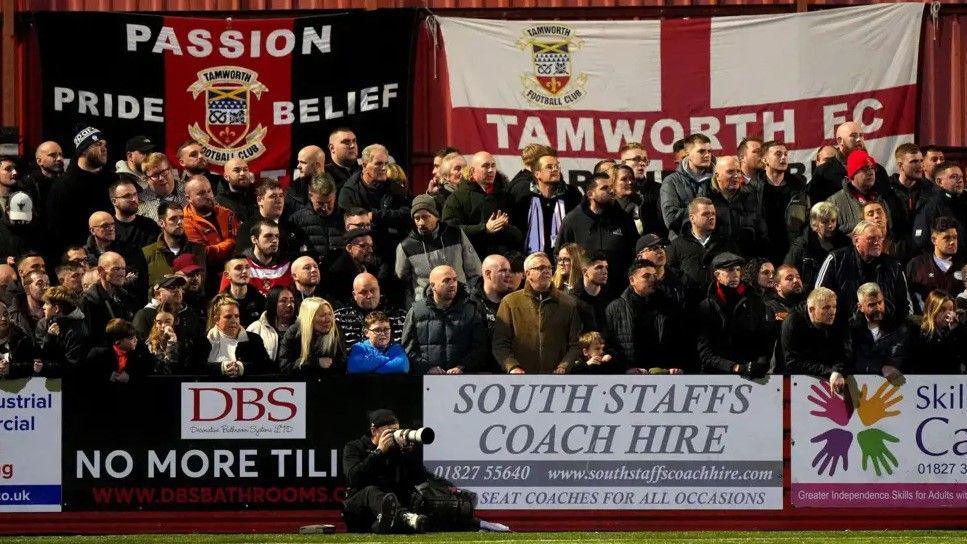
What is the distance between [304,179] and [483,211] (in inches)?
67.9

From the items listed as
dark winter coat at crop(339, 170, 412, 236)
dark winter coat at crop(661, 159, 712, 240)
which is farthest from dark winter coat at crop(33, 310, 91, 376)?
dark winter coat at crop(661, 159, 712, 240)

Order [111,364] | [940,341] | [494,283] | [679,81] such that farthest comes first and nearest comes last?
1. [679,81]
2. [494,283]
3. [940,341]
4. [111,364]

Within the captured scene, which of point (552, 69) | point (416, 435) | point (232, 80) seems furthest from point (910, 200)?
point (232, 80)

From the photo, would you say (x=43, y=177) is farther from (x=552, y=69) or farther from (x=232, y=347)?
(x=552, y=69)

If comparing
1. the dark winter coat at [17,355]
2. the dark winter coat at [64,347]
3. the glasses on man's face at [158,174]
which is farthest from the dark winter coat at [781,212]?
the dark winter coat at [17,355]

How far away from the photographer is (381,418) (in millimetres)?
13859

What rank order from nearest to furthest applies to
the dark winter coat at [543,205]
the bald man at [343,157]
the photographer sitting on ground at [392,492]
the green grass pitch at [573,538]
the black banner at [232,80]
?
1. the green grass pitch at [573,538]
2. the photographer sitting on ground at [392,492]
3. the dark winter coat at [543,205]
4. the bald man at [343,157]
5. the black banner at [232,80]

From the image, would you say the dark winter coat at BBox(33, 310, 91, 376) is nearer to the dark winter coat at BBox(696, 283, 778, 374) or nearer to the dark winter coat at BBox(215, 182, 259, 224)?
the dark winter coat at BBox(215, 182, 259, 224)

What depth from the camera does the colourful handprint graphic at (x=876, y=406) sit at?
47.2 feet

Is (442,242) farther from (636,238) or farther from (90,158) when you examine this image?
(90,158)

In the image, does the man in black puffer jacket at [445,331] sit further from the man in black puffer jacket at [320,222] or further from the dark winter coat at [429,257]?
the man in black puffer jacket at [320,222]

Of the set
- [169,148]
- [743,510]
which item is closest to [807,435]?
[743,510]

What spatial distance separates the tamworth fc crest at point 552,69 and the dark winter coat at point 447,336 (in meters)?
5.78

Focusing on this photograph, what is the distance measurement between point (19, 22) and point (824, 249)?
373 inches
